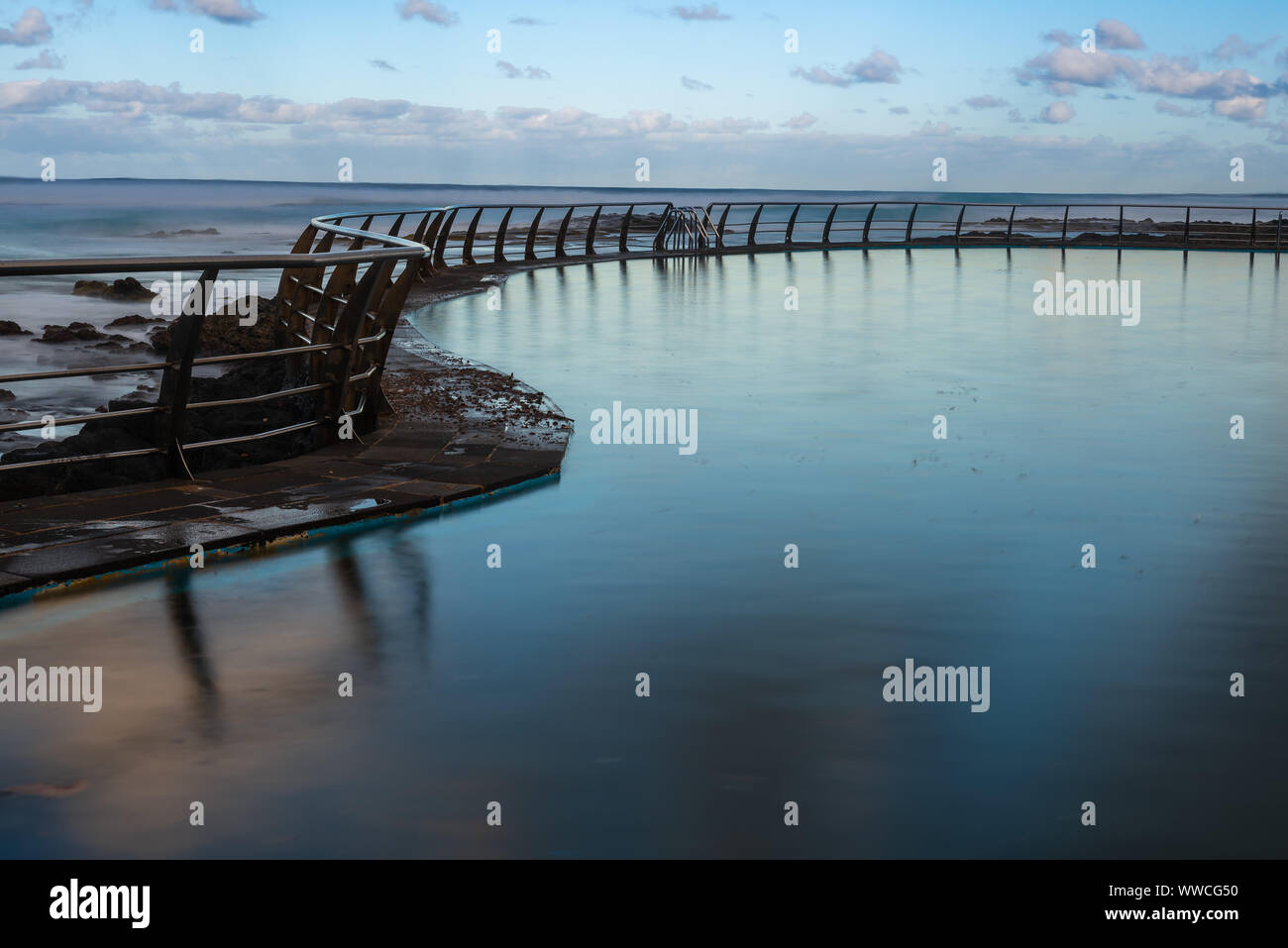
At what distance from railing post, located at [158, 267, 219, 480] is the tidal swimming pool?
1.27 m

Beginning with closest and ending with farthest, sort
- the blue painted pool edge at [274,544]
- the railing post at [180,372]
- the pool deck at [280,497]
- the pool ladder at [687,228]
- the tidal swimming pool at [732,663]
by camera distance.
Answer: the tidal swimming pool at [732,663]
the blue painted pool edge at [274,544]
the pool deck at [280,497]
the railing post at [180,372]
the pool ladder at [687,228]

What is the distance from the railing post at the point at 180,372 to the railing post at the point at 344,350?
1.07m

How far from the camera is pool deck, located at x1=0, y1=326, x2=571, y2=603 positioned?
528 centimetres

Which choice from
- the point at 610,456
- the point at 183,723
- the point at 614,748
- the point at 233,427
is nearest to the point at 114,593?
the point at 183,723

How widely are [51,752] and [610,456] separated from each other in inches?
171

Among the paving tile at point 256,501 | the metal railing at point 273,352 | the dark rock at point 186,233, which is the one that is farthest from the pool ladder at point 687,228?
the dark rock at point 186,233

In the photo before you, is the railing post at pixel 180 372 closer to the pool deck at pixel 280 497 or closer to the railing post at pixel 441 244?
the pool deck at pixel 280 497

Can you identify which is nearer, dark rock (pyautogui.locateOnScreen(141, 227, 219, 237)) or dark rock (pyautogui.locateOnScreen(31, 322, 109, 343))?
dark rock (pyautogui.locateOnScreen(31, 322, 109, 343))

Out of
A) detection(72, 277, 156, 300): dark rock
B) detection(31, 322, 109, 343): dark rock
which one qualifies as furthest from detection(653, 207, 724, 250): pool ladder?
detection(72, 277, 156, 300): dark rock

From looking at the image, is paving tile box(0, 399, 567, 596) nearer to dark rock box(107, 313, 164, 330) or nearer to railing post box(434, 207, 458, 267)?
railing post box(434, 207, 458, 267)

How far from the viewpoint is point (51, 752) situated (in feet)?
11.5

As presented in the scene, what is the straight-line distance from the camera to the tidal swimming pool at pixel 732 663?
10.3 feet

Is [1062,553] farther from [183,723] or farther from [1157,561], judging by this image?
[183,723]

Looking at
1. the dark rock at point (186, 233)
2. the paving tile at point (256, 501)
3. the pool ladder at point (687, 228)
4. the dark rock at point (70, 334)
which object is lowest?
the paving tile at point (256, 501)
